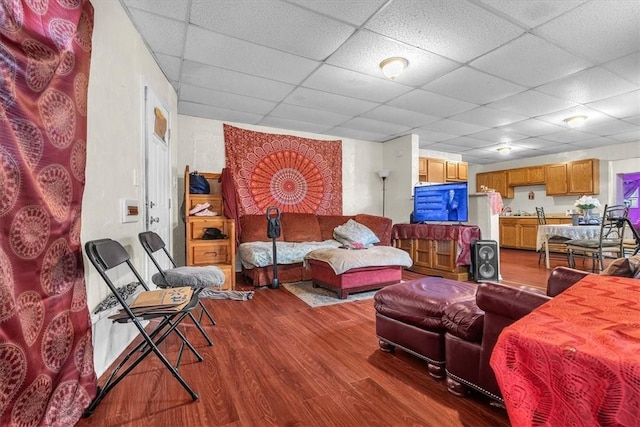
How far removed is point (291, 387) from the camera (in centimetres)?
164

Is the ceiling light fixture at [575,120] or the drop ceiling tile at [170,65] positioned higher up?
the drop ceiling tile at [170,65]

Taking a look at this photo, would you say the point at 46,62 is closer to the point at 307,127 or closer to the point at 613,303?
the point at 613,303

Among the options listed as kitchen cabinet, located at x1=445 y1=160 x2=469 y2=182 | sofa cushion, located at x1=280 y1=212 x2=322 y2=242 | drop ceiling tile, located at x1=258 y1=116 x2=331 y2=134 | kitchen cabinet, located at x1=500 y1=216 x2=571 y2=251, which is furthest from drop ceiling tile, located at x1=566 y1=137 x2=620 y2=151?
sofa cushion, located at x1=280 y1=212 x2=322 y2=242

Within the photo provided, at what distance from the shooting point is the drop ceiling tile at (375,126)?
4629 millimetres

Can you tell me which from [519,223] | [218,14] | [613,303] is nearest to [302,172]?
[218,14]

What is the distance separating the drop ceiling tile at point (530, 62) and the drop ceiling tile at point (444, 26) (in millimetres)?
180

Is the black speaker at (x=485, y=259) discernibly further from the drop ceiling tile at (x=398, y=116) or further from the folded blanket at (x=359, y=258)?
the drop ceiling tile at (x=398, y=116)

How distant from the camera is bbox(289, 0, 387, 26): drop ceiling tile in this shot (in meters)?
2.03

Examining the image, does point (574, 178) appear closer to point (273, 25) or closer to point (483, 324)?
point (483, 324)

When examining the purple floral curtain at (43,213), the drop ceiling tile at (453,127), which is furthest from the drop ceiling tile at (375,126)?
the purple floral curtain at (43,213)

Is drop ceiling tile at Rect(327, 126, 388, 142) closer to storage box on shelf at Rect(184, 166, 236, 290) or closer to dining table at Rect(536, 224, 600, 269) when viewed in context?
storage box on shelf at Rect(184, 166, 236, 290)

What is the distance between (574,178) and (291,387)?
7.73m

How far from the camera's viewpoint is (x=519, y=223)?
716 centimetres

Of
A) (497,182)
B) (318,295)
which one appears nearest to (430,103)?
(318,295)
